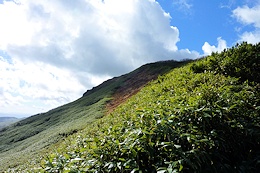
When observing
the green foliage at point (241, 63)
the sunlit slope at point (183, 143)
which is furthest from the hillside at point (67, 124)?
the sunlit slope at point (183, 143)

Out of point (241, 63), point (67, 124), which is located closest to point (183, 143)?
point (241, 63)

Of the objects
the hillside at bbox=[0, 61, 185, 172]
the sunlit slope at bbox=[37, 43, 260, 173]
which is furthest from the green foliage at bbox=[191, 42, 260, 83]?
the hillside at bbox=[0, 61, 185, 172]

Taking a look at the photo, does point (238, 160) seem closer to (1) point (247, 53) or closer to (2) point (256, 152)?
(2) point (256, 152)

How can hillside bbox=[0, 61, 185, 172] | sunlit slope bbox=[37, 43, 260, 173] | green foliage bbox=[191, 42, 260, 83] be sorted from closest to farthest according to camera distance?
sunlit slope bbox=[37, 43, 260, 173] → green foliage bbox=[191, 42, 260, 83] → hillside bbox=[0, 61, 185, 172]

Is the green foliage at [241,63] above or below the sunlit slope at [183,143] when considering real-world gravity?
above

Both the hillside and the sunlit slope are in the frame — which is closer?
the sunlit slope

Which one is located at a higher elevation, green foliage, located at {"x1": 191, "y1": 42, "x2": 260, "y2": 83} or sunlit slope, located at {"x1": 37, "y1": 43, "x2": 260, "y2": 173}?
green foliage, located at {"x1": 191, "y1": 42, "x2": 260, "y2": 83}

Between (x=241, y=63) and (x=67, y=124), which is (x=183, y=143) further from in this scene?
(x=67, y=124)

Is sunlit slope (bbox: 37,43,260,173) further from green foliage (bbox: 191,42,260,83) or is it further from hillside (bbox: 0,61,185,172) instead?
hillside (bbox: 0,61,185,172)

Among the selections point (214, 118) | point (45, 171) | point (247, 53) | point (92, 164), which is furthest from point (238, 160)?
point (247, 53)

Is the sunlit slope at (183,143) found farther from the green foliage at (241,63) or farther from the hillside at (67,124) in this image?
the hillside at (67,124)

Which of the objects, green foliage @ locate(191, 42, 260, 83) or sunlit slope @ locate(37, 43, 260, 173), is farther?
green foliage @ locate(191, 42, 260, 83)

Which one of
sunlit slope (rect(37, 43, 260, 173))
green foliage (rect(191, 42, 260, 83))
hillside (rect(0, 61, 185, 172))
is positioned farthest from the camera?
hillside (rect(0, 61, 185, 172))

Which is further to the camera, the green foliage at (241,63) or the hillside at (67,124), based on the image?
the hillside at (67,124)
